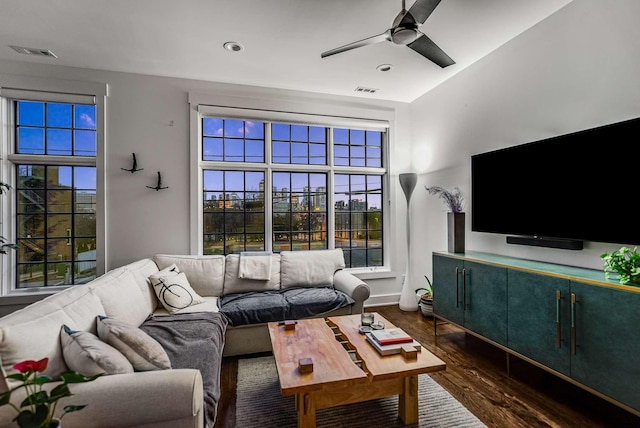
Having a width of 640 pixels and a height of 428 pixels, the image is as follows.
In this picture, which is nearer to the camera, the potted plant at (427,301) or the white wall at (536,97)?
the white wall at (536,97)

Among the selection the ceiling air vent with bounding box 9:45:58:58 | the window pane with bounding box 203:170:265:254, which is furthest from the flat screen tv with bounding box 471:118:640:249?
the ceiling air vent with bounding box 9:45:58:58

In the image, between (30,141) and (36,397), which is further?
(30,141)

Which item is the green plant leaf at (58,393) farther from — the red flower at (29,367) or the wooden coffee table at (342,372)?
the wooden coffee table at (342,372)

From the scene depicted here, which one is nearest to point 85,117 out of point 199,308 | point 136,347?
point 199,308

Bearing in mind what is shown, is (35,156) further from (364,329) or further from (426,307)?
(426,307)

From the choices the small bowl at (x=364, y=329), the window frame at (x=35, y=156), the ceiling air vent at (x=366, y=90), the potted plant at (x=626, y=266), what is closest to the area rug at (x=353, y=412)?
the small bowl at (x=364, y=329)

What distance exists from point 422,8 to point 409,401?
2.41 meters

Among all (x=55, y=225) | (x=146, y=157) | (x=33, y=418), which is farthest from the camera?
(x=146, y=157)

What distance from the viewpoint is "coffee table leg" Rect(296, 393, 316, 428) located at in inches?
63.6

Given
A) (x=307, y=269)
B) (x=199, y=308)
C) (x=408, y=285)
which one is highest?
(x=307, y=269)

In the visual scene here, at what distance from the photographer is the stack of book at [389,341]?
1.85 metres

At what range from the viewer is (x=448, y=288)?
2.98m

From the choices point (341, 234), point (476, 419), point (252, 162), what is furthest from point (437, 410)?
point (252, 162)

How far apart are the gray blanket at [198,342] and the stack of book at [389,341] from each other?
97 cm
